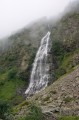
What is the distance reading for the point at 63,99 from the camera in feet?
384

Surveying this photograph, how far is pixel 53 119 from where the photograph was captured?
9925cm

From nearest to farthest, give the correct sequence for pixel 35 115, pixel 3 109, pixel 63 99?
1. pixel 35 115
2. pixel 3 109
3. pixel 63 99

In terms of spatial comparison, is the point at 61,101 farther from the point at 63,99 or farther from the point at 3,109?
the point at 3,109

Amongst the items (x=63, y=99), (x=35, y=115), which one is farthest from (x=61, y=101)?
(x=35, y=115)

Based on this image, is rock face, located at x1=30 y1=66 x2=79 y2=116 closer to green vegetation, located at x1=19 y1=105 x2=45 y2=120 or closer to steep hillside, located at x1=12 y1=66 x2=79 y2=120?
steep hillside, located at x1=12 y1=66 x2=79 y2=120

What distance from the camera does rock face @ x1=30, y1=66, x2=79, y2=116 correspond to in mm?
106312

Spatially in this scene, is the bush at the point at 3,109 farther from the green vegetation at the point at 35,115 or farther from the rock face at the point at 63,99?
the rock face at the point at 63,99

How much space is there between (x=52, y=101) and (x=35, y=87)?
217ft

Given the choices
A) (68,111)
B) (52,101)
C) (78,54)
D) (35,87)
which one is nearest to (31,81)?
(35,87)

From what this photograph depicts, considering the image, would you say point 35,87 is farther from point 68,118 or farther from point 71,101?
point 68,118

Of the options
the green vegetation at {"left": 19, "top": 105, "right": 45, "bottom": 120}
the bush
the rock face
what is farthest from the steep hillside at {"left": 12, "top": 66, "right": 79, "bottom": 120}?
the green vegetation at {"left": 19, "top": 105, "right": 45, "bottom": 120}

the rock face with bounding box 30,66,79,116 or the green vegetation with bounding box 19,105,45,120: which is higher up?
the rock face with bounding box 30,66,79,116

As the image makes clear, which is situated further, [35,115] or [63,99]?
[63,99]

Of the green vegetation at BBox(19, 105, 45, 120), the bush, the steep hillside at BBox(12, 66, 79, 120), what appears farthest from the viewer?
the steep hillside at BBox(12, 66, 79, 120)
